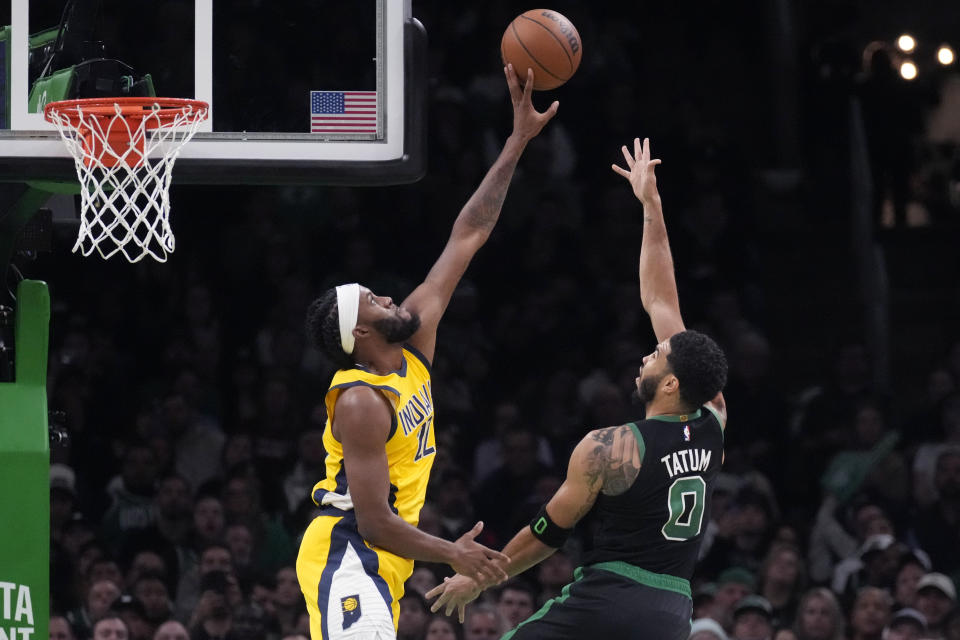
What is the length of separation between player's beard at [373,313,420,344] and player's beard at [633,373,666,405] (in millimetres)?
722

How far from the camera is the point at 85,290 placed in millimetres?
9969

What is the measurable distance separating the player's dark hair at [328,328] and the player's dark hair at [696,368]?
3.26 feet

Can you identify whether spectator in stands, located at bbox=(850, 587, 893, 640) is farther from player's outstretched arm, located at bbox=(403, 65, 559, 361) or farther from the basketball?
the basketball

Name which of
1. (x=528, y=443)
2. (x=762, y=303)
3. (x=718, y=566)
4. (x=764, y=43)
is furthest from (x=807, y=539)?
(x=764, y=43)

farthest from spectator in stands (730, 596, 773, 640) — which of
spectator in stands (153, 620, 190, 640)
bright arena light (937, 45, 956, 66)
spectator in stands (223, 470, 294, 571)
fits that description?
bright arena light (937, 45, 956, 66)

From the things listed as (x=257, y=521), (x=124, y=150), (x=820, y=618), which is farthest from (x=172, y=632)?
(x=820, y=618)

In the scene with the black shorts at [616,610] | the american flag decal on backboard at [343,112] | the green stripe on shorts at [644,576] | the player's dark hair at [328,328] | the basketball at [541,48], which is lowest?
the black shorts at [616,610]

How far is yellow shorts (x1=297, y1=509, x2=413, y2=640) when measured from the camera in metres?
4.78

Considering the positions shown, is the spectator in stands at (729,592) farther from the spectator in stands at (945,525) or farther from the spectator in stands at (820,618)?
the spectator in stands at (945,525)

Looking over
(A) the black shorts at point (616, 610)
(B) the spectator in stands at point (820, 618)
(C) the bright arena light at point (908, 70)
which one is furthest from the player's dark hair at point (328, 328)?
(C) the bright arena light at point (908, 70)

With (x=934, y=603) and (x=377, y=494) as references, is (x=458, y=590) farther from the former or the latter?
(x=934, y=603)

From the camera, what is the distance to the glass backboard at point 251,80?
5.57 meters

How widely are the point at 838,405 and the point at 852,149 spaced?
8.60ft

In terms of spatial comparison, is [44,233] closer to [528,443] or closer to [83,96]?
[83,96]
